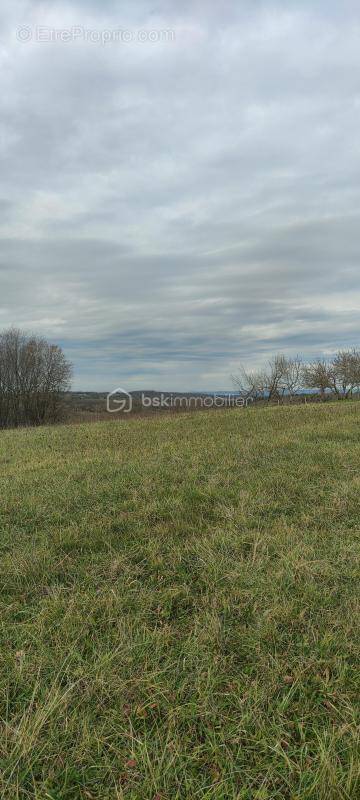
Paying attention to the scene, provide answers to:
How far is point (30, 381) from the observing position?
135 feet

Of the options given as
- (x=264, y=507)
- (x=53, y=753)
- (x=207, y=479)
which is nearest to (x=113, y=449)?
(x=207, y=479)

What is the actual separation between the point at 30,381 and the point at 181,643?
140ft

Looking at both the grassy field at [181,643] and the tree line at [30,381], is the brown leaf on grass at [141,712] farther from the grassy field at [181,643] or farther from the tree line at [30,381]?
the tree line at [30,381]

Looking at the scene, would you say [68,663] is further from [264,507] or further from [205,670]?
[264,507]

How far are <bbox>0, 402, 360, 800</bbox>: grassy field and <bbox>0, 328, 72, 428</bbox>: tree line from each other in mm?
38447

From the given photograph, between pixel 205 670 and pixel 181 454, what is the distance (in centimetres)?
473

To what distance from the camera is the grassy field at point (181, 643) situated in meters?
1.54

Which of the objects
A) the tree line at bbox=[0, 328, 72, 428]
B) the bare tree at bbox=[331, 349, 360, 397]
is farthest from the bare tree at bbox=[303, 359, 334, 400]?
the tree line at bbox=[0, 328, 72, 428]

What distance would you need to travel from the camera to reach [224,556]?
312 cm

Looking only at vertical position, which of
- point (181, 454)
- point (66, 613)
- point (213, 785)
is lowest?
point (213, 785)

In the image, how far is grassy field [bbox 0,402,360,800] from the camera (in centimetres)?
154

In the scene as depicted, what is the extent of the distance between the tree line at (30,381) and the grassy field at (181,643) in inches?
1514

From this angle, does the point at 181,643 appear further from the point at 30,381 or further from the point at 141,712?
the point at 30,381

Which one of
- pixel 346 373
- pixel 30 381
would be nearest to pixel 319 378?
pixel 346 373
